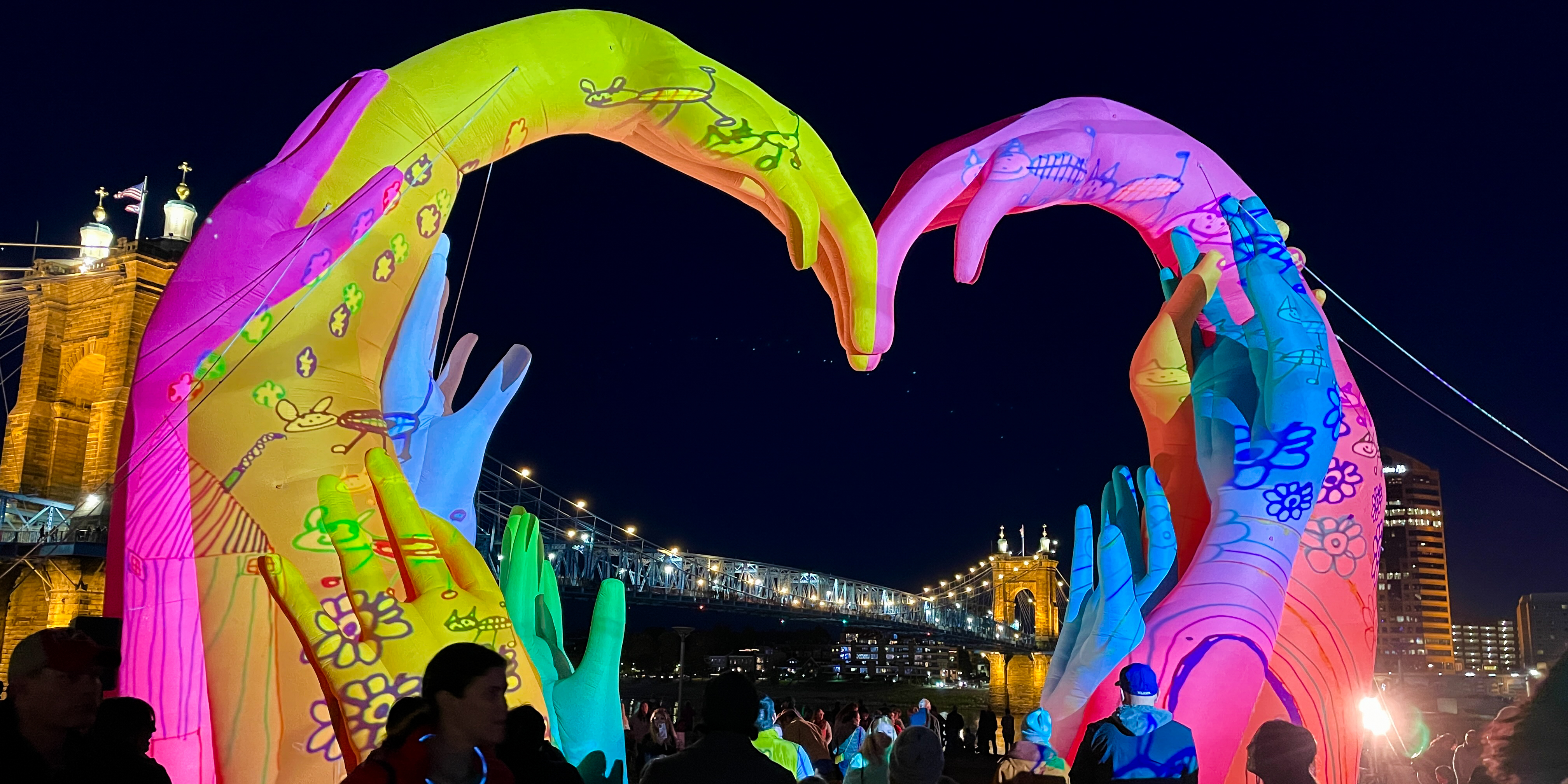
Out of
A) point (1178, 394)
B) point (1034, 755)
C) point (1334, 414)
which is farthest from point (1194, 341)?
point (1034, 755)

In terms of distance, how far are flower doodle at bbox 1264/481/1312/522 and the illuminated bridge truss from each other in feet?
131

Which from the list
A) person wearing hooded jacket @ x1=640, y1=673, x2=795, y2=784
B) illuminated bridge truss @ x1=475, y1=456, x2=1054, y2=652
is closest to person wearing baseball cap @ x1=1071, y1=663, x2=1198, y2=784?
person wearing hooded jacket @ x1=640, y1=673, x2=795, y2=784

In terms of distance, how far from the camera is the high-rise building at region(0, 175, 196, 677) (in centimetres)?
2466

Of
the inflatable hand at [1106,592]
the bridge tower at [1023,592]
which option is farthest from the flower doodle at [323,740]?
the bridge tower at [1023,592]

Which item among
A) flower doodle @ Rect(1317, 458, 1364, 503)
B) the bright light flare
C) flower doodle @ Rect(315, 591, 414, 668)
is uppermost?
flower doodle @ Rect(1317, 458, 1364, 503)

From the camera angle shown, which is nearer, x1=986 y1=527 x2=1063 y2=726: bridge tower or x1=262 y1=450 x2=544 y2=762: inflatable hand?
x1=262 y1=450 x2=544 y2=762: inflatable hand

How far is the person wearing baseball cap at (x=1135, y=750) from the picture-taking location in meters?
4.05

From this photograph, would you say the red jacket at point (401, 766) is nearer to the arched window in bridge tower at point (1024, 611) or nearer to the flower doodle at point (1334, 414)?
the flower doodle at point (1334, 414)

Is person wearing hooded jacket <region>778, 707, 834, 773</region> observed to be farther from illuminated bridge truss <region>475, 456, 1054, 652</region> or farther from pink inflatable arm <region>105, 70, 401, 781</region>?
illuminated bridge truss <region>475, 456, 1054, 652</region>

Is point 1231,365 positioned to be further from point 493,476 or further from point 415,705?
point 493,476

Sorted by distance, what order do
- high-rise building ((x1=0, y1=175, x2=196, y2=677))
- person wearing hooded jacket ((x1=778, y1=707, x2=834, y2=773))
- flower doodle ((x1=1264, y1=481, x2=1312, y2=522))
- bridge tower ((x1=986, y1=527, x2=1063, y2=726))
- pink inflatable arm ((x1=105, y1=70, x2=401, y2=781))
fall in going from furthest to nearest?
bridge tower ((x1=986, y1=527, x2=1063, y2=726)), high-rise building ((x1=0, y1=175, x2=196, y2=677)), person wearing hooded jacket ((x1=778, y1=707, x2=834, y2=773)), flower doodle ((x1=1264, y1=481, x2=1312, y2=522)), pink inflatable arm ((x1=105, y1=70, x2=401, y2=781))

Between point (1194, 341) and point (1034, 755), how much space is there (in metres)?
4.06

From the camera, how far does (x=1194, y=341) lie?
8.44m

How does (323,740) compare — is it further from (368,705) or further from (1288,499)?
(1288,499)
